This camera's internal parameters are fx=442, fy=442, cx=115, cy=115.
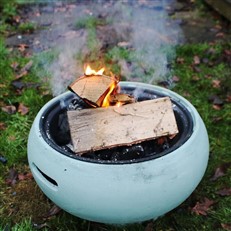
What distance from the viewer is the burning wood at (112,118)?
8.16ft

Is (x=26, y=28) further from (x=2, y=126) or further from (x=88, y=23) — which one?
(x=2, y=126)

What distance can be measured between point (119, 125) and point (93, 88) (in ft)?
0.91

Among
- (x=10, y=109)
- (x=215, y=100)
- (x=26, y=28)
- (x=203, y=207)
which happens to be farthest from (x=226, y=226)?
(x=26, y=28)

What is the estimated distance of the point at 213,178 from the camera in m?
3.21

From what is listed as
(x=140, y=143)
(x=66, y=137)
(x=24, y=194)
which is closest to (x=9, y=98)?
(x=24, y=194)

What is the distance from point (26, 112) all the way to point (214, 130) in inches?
64.9

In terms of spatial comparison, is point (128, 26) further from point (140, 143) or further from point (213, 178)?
point (140, 143)

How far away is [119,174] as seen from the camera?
2244 millimetres

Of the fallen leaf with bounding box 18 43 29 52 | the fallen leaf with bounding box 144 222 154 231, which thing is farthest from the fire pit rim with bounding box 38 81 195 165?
the fallen leaf with bounding box 18 43 29 52

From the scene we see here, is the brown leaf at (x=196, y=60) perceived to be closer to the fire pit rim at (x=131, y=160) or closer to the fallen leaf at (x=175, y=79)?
the fallen leaf at (x=175, y=79)

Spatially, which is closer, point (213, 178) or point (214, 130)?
point (213, 178)

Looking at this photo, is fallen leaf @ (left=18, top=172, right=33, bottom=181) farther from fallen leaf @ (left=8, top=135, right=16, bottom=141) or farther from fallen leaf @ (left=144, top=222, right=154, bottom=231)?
fallen leaf @ (left=144, top=222, right=154, bottom=231)

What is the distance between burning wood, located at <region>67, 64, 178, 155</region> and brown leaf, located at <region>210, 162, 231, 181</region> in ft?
2.78

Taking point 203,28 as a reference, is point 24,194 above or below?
above
